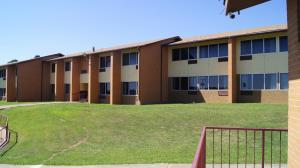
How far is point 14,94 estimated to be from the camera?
5400cm

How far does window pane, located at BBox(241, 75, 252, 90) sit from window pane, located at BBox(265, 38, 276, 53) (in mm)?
2552

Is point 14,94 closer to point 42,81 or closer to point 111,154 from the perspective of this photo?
point 42,81

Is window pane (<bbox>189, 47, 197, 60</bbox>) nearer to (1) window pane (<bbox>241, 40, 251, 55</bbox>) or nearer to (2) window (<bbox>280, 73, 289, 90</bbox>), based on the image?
(1) window pane (<bbox>241, 40, 251, 55</bbox>)

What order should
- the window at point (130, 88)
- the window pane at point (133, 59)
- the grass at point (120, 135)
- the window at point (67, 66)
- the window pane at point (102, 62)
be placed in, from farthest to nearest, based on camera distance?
the window at point (67, 66), the window pane at point (102, 62), the window pane at point (133, 59), the window at point (130, 88), the grass at point (120, 135)

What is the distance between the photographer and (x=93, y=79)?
135ft

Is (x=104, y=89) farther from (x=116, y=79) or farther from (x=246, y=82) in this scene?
(x=246, y=82)

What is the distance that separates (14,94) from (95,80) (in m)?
18.0

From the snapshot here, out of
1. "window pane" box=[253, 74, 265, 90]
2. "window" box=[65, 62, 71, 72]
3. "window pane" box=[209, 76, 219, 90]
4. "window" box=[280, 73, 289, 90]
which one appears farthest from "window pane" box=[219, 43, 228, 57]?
"window" box=[65, 62, 71, 72]

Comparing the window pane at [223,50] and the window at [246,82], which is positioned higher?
the window pane at [223,50]

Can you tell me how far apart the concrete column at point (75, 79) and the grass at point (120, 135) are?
63.5ft

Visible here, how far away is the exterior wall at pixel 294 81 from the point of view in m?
5.49

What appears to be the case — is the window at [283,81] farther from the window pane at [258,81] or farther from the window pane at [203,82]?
the window pane at [203,82]

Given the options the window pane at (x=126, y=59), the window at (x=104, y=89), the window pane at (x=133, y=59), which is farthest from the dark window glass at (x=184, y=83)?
the window at (x=104, y=89)

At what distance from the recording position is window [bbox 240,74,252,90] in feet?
101
